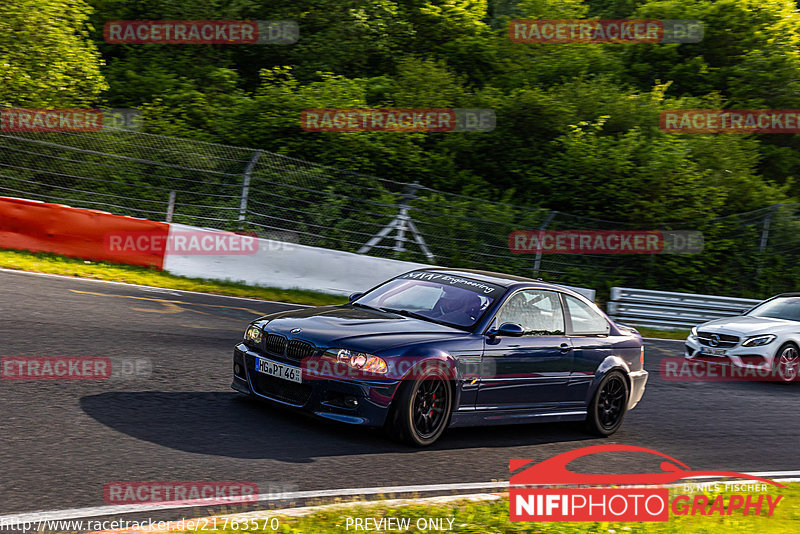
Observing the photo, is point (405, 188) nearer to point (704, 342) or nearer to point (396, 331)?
point (704, 342)

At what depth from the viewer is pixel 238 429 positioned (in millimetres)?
7023

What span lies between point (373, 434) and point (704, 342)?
883cm

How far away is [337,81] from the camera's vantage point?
910 inches

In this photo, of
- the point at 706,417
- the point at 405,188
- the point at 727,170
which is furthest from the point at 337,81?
the point at 706,417

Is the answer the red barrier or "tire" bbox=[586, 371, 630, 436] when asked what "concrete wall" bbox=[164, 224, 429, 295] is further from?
"tire" bbox=[586, 371, 630, 436]

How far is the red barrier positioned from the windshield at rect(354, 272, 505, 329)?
833cm

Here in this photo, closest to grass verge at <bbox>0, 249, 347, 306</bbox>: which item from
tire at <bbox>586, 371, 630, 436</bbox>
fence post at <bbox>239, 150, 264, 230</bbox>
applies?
fence post at <bbox>239, 150, 264, 230</bbox>

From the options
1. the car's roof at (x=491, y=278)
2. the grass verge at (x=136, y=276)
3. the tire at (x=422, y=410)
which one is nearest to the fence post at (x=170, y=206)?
the grass verge at (x=136, y=276)

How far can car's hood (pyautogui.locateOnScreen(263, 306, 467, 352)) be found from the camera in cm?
716

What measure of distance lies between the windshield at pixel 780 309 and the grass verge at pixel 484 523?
9.18m

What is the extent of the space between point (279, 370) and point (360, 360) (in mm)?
754

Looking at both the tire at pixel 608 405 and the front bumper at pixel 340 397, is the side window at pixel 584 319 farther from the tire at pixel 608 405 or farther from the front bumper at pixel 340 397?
the front bumper at pixel 340 397

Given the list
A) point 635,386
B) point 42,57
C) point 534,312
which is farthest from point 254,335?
point 42,57

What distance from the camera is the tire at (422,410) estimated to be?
7.09 m
